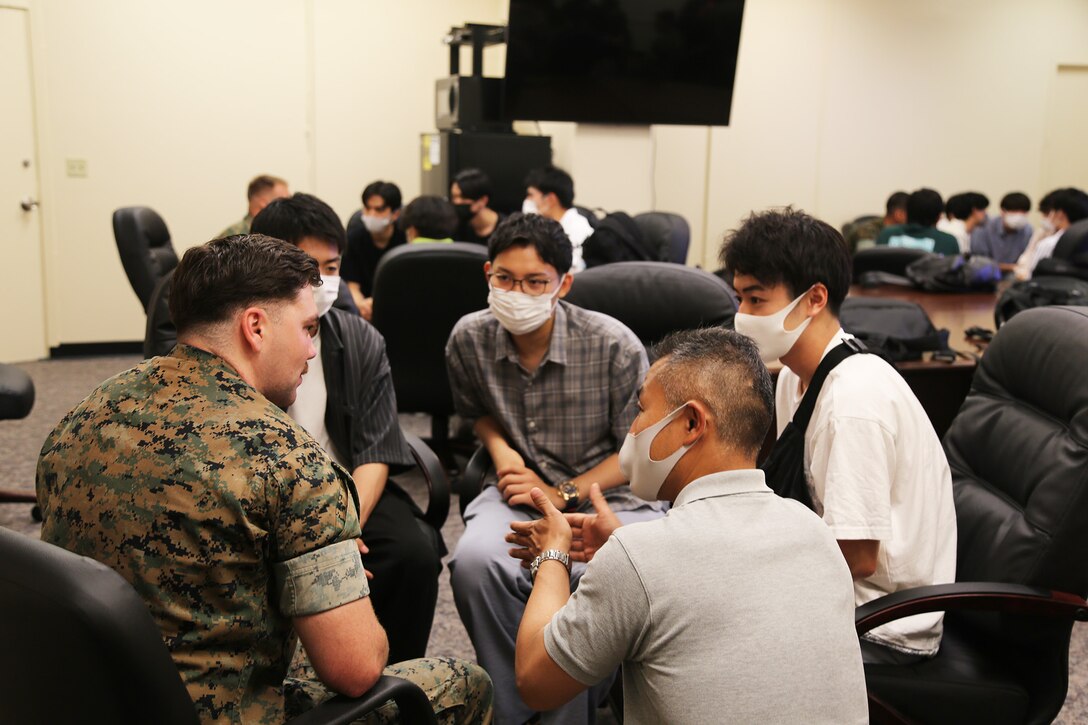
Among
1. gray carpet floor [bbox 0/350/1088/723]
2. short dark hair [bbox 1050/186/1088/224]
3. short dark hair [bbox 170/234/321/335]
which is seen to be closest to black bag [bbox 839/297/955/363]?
gray carpet floor [bbox 0/350/1088/723]

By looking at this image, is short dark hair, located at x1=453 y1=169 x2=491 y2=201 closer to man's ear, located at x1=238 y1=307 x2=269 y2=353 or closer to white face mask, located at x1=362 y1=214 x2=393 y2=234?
white face mask, located at x1=362 y1=214 x2=393 y2=234

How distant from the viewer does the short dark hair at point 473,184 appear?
5039 mm

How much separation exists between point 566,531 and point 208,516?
0.54m

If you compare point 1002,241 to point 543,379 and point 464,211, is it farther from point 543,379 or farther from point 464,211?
point 543,379

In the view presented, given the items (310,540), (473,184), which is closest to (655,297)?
(310,540)

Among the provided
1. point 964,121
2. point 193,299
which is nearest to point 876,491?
point 193,299

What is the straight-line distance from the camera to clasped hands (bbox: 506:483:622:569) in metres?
1.54

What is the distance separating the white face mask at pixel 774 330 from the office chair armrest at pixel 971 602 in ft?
1.65

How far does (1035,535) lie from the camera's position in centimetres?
181

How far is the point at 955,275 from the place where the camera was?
4.93 metres

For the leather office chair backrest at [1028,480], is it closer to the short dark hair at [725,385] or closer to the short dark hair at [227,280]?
the short dark hair at [725,385]

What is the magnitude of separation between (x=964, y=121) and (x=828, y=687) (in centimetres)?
809

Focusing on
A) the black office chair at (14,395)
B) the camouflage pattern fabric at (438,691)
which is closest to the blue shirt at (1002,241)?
the black office chair at (14,395)

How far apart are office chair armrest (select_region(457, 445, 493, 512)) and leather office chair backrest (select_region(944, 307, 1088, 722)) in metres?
1.07
